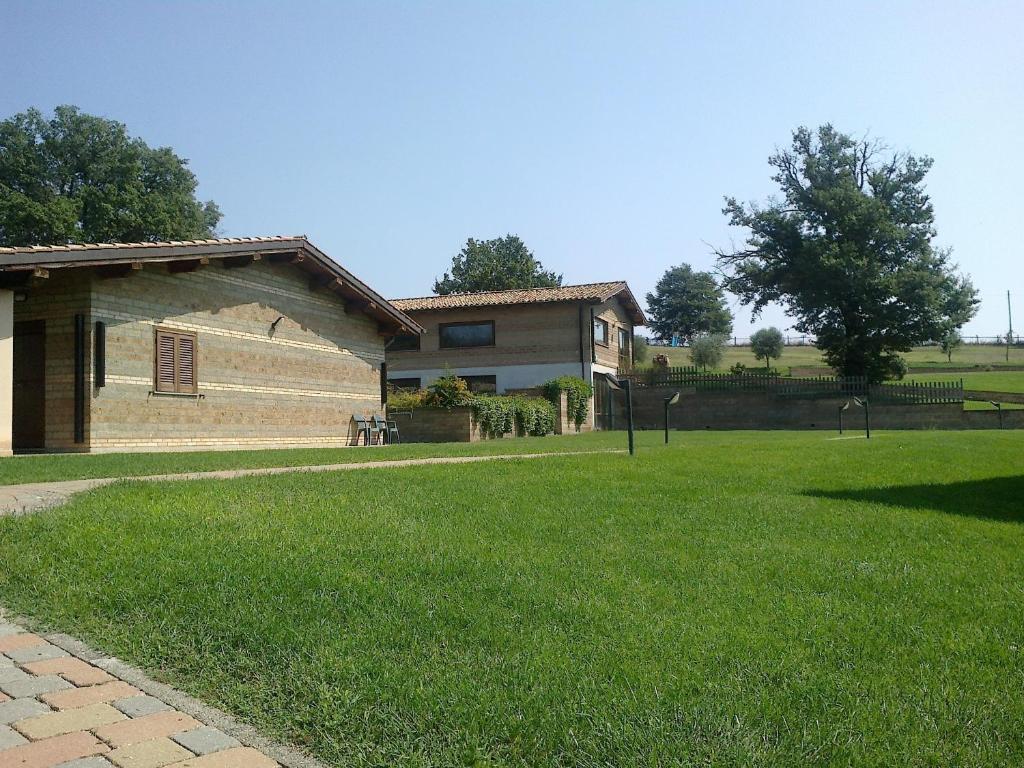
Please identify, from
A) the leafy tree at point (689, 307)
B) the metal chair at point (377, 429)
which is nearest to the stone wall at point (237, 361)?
the metal chair at point (377, 429)

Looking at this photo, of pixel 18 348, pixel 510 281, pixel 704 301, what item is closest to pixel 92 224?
pixel 510 281

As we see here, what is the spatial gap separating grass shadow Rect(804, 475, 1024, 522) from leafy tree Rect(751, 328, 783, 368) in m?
54.8

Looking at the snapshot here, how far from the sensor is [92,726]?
3.29m

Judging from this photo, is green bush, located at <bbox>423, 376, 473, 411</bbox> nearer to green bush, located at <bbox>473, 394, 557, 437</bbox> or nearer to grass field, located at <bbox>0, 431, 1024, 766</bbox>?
green bush, located at <bbox>473, 394, 557, 437</bbox>

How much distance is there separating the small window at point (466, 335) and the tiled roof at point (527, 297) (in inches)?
37.5

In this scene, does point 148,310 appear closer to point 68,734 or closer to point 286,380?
point 286,380

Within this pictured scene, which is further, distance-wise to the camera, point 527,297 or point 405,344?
point 405,344

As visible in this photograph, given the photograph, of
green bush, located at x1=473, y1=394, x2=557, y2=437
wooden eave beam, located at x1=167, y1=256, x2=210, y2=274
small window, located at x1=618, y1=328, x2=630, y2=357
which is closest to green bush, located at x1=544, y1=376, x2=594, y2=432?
green bush, located at x1=473, y1=394, x2=557, y2=437

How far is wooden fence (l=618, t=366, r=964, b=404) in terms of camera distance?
3309 cm

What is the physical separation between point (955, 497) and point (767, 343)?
56635 millimetres

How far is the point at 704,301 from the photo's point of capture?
89438 mm

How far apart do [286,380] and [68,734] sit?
61.3 feet

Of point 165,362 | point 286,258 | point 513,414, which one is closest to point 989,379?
point 513,414

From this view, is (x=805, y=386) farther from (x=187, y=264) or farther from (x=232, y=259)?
(x=187, y=264)
